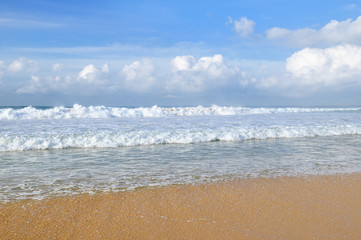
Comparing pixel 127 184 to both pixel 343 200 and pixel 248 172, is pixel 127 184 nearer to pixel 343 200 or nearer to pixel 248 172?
pixel 248 172

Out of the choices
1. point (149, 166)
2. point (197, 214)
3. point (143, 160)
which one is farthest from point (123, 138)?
point (197, 214)

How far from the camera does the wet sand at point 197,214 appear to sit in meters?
3.31

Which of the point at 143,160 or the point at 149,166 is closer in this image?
the point at 149,166

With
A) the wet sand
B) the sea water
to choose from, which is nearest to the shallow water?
the sea water

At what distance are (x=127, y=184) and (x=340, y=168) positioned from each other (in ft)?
16.7

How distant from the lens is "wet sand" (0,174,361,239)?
10.8 ft

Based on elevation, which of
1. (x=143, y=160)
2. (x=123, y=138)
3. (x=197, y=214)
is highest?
(x=123, y=138)

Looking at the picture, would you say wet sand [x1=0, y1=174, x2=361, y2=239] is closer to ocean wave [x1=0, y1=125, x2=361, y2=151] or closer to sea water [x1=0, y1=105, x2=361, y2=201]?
sea water [x1=0, y1=105, x2=361, y2=201]

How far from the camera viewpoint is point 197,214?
3854mm

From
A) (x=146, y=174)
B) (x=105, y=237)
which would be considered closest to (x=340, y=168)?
(x=146, y=174)

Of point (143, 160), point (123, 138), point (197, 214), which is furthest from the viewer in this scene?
point (123, 138)

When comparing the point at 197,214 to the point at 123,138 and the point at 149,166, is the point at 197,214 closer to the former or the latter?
the point at 149,166

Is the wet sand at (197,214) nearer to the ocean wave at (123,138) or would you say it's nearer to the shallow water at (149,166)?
the shallow water at (149,166)

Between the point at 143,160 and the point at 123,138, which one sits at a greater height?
the point at 123,138
